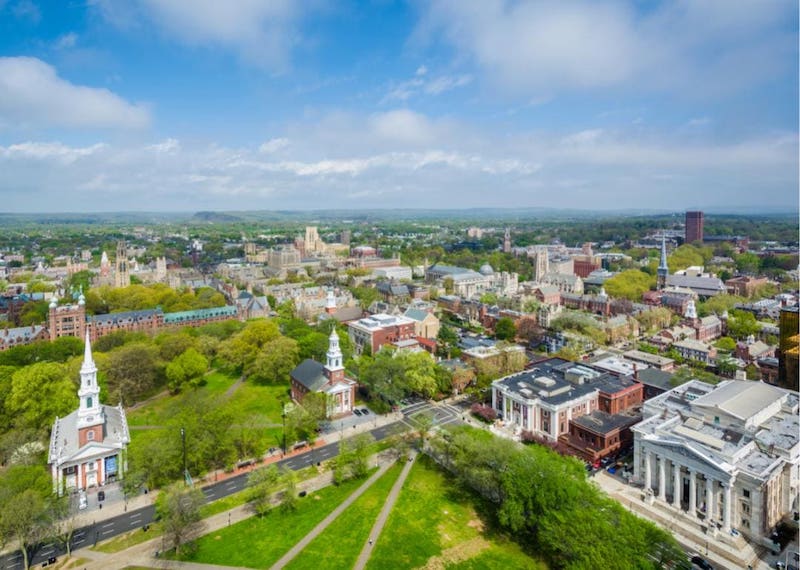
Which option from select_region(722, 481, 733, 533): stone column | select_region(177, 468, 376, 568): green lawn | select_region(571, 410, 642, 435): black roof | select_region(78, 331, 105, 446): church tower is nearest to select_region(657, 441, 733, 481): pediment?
select_region(722, 481, 733, 533): stone column

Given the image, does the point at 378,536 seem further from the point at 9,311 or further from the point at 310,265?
the point at 310,265

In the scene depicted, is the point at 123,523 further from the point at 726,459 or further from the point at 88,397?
the point at 726,459

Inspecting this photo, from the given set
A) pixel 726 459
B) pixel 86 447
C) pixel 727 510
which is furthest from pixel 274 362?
pixel 727 510

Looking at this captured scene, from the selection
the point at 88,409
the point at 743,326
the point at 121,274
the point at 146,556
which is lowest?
the point at 146,556

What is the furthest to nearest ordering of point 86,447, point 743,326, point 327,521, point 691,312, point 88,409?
point 691,312 < point 743,326 < point 88,409 < point 86,447 < point 327,521

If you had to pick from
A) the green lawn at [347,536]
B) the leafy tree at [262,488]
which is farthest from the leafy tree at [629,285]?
the leafy tree at [262,488]

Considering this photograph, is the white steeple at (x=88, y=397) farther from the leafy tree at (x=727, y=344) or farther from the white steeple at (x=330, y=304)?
the leafy tree at (x=727, y=344)

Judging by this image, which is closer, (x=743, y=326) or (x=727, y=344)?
(x=727, y=344)
